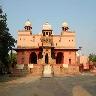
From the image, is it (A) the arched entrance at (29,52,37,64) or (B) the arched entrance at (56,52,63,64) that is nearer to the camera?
(B) the arched entrance at (56,52,63,64)

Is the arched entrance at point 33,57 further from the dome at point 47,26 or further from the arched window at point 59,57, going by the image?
the dome at point 47,26

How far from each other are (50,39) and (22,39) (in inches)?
266

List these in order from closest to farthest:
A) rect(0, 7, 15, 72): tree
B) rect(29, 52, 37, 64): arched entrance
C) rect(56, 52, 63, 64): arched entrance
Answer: rect(0, 7, 15, 72): tree < rect(56, 52, 63, 64): arched entrance < rect(29, 52, 37, 64): arched entrance

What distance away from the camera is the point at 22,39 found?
64.5 metres

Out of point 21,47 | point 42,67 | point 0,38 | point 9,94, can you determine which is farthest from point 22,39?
point 9,94

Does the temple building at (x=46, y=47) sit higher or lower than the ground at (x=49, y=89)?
higher

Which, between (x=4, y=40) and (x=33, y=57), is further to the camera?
(x=33, y=57)

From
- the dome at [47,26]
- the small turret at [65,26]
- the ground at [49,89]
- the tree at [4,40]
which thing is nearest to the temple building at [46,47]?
the dome at [47,26]

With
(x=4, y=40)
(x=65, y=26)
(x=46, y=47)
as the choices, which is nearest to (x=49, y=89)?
(x=4, y=40)

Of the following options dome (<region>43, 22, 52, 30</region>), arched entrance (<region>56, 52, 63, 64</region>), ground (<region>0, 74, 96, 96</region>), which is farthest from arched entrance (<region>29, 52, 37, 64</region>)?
ground (<region>0, 74, 96, 96</region>)

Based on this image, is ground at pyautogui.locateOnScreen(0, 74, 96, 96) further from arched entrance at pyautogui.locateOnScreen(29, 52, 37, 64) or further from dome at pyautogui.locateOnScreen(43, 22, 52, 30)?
arched entrance at pyautogui.locateOnScreen(29, 52, 37, 64)

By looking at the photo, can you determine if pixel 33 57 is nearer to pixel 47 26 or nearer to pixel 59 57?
pixel 59 57

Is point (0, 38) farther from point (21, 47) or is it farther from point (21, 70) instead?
point (21, 47)

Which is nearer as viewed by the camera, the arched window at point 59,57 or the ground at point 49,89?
the ground at point 49,89
